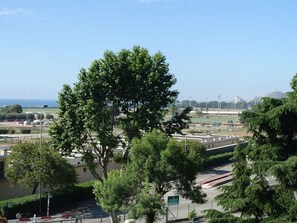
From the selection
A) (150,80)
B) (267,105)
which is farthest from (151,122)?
(267,105)

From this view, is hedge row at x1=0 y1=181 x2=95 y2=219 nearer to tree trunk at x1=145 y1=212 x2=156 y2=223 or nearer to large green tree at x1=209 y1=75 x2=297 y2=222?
tree trunk at x1=145 y1=212 x2=156 y2=223

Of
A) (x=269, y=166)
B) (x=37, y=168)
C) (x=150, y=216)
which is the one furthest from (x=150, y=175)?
(x=37, y=168)

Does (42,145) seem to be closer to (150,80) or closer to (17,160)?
(17,160)

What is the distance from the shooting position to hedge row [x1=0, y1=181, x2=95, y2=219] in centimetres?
3753

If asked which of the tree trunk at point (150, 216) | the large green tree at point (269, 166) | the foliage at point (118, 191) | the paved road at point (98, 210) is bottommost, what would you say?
the paved road at point (98, 210)

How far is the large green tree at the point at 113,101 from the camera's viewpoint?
32562mm

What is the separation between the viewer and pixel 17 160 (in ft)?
136

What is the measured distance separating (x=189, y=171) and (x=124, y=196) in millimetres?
3738

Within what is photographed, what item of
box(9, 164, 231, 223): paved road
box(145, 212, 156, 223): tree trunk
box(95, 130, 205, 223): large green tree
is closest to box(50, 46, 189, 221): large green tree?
box(9, 164, 231, 223): paved road

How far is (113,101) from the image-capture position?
3328 cm

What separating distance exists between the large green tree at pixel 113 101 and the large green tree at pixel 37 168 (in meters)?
7.96

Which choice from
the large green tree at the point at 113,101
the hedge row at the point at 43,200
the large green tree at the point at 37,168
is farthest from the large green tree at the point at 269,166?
the large green tree at the point at 37,168

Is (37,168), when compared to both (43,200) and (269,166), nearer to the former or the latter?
(43,200)

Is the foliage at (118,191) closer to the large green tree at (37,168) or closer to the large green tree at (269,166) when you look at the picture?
the large green tree at (269,166)
